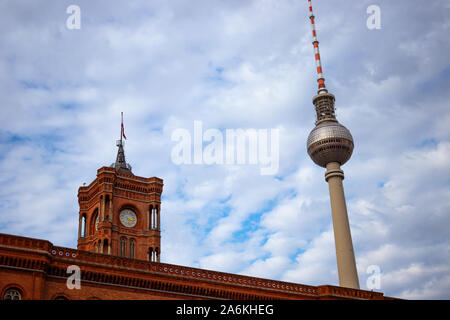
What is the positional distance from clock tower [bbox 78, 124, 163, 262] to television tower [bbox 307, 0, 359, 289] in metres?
24.1

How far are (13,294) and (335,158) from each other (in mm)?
53244

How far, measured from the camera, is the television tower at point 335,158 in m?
71.9

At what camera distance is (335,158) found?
258 ft

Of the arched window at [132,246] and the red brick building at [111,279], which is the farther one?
the arched window at [132,246]

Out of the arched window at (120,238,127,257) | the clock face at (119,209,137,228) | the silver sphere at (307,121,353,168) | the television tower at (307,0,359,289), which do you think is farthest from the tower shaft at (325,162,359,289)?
the arched window at (120,238,127,257)

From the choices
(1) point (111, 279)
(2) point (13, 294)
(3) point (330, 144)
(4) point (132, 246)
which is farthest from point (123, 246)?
(2) point (13, 294)

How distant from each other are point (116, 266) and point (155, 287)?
367cm

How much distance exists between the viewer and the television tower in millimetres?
71938

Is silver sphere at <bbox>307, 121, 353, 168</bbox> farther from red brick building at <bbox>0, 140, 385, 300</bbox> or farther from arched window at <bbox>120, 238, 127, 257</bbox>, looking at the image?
arched window at <bbox>120, 238, 127, 257</bbox>

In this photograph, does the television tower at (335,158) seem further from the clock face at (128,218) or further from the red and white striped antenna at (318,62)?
the clock face at (128,218)

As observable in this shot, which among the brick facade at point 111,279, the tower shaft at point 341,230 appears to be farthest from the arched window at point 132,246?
the tower shaft at point 341,230

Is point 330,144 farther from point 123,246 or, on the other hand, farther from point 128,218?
point 123,246
